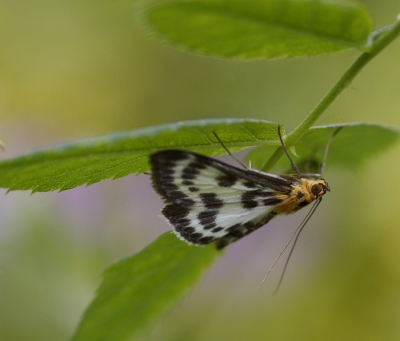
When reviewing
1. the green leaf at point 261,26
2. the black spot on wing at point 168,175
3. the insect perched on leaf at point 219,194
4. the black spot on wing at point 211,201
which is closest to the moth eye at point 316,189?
the insect perched on leaf at point 219,194

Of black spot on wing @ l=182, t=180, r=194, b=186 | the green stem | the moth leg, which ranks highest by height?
black spot on wing @ l=182, t=180, r=194, b=186


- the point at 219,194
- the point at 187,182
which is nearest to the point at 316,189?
the point at 219,194

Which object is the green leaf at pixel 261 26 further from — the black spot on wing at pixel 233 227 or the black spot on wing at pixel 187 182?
the black spot on wing at pixel 233 227

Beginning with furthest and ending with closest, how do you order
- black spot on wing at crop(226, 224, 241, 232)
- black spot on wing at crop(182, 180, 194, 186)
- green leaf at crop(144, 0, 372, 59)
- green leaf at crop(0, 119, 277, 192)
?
black spot on wing at crop(226, 224, 241, 232), black spot on wing at crop(182, 180, 194, 186), green leaf at crop(0, 119, 277, 192), green leaf at crop(144, 0, 372, 59)

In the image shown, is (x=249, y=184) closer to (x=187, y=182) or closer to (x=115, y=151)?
(x=187, y=182)

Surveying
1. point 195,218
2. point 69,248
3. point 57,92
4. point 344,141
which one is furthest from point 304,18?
point 57,92

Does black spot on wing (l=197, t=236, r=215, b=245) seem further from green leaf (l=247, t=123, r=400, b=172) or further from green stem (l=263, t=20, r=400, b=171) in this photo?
green stem (l=263, t=20, r=400, b=171)

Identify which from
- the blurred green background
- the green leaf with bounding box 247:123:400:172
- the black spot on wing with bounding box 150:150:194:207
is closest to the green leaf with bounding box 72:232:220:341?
the black spot on wing with bounding box 150:150:194:207

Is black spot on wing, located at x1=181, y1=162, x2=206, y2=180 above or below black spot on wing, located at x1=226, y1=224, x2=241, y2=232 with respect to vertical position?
above
